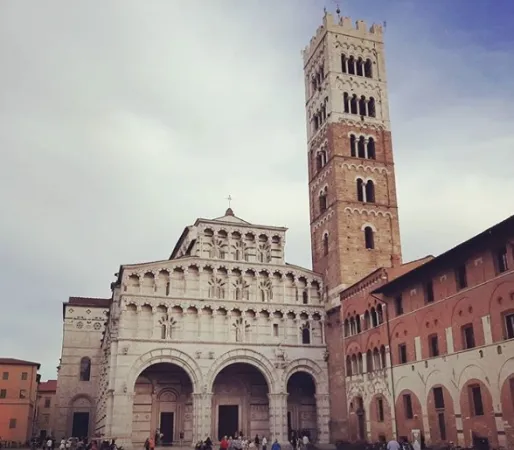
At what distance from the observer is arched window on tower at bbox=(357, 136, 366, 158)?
46.6 meters

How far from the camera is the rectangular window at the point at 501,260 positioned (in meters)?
24.4

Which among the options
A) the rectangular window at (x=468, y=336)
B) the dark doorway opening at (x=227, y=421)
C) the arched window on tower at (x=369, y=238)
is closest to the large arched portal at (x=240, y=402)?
the dark doorway opening at (x=227, y=421)

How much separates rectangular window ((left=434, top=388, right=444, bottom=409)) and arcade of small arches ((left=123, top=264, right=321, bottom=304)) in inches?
624

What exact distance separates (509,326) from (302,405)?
→ 22.8 metres

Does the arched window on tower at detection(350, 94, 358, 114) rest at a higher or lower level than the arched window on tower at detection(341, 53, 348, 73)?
lower

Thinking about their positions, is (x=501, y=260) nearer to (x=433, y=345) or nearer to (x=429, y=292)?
(x=429, y=292)

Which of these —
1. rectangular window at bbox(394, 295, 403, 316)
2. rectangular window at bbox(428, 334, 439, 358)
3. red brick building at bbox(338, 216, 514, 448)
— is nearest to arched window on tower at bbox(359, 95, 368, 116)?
red brick building at bbox(338, 216, 514, 448)

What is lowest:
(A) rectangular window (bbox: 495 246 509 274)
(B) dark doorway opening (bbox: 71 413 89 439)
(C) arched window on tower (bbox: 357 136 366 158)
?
(B) dark doorway opening (bbox: 71 413 89 439)

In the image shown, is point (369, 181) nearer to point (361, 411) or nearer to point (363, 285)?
point (363, 285)

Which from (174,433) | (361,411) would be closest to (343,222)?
(361,411)

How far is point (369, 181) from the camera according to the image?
45.7 m

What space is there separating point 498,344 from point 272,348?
778 inches

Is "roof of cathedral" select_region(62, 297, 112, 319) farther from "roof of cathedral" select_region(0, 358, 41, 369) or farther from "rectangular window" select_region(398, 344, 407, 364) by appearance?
"rectangular window" select_region(398, 344, 407, 364)

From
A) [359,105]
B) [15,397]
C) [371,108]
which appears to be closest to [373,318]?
[359,105]
